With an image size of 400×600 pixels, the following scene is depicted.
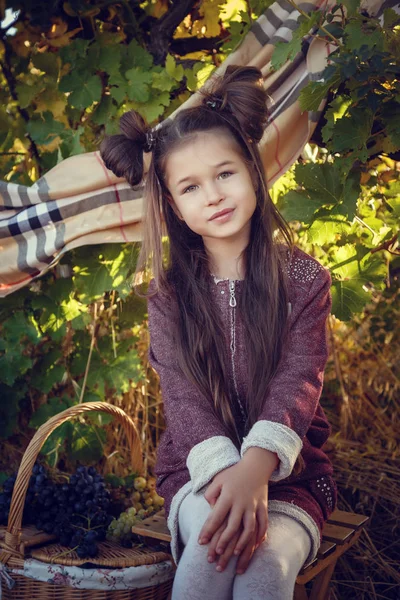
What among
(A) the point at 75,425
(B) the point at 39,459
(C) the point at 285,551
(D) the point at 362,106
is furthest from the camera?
(B) the point at 39,459

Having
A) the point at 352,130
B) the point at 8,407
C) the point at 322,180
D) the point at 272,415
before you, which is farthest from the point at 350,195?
the point at 8,407

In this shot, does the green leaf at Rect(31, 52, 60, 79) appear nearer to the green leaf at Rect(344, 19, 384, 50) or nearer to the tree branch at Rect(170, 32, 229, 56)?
the tree branch at Rect(170, 32, 229, 56)

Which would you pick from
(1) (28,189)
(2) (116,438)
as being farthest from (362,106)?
(2) (116,438)

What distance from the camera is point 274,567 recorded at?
149cm

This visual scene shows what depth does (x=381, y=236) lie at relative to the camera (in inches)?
86.1

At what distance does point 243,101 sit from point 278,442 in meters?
0.87

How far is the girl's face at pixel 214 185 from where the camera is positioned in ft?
5.86

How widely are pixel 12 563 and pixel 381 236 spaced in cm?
141

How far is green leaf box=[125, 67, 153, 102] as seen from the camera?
2.30 meters

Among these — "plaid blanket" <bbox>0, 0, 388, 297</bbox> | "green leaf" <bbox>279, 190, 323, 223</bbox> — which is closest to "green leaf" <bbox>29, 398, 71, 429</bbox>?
"plaid blanket" <bbox>0, 0, 388, 297</bbox>

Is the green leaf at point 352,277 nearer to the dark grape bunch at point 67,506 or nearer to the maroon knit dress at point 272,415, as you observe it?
the maroon knit dress at point 272,415

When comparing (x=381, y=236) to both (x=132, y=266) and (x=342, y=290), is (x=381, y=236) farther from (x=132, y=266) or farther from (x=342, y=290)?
(x=132, y=266)

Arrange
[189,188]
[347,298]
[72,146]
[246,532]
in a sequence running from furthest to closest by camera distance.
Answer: [72,146], [347,298], [189,188], [246,532]

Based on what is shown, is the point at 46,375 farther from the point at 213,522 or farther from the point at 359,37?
the point at 359,37
